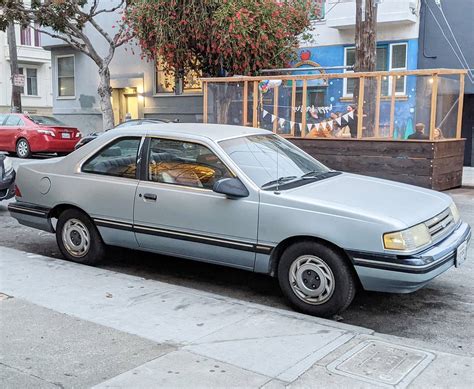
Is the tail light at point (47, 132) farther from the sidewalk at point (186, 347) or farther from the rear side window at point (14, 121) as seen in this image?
the sidewalk at point (186, 347)

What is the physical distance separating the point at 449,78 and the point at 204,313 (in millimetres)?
9373

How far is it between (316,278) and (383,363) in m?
1.17

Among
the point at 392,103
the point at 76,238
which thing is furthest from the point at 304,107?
the point at 76,238

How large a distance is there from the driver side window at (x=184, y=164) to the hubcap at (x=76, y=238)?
1072 millimetres

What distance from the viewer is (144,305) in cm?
479

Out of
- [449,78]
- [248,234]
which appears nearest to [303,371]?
[248,234]

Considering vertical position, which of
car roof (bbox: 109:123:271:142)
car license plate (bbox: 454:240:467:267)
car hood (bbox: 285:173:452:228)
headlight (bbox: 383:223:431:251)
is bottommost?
car license plate (bbox: 454:240:467:267)

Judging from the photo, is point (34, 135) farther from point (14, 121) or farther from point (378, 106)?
point (378, 106)

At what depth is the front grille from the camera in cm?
474

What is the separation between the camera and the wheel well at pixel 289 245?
4.64m

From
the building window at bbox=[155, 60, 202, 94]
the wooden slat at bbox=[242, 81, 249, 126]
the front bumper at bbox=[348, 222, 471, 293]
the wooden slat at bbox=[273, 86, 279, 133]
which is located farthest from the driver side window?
the building window at bbox=[155, 60, 202, 94]

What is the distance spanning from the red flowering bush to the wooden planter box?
4.19m

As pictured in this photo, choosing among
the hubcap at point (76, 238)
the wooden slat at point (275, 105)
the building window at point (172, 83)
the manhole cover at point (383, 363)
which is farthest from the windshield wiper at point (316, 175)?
the building window at point (172, 83)

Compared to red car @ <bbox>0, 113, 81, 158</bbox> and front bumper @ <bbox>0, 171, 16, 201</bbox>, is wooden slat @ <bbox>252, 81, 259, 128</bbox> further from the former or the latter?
red car @ <bbox>0, 113, 81, 158</bbox>
